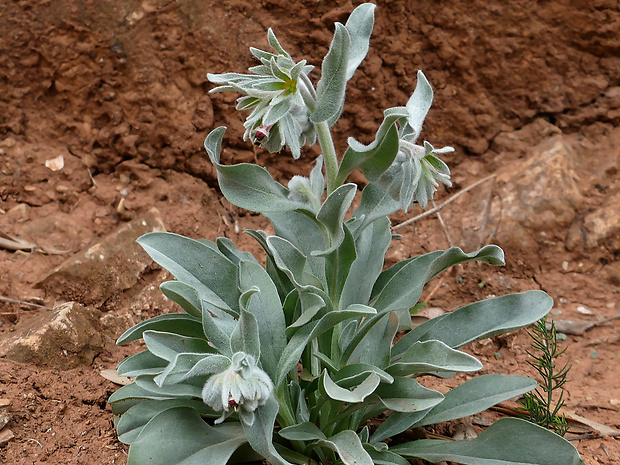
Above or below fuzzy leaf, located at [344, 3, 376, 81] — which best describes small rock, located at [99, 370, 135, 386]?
below

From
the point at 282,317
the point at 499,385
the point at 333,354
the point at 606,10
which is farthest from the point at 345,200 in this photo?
the point at 606,10

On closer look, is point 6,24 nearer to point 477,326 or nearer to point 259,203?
point 259,203

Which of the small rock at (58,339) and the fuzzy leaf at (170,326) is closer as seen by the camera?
the fuzzy leaf at (170,326)

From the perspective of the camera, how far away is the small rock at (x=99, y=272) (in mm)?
2953

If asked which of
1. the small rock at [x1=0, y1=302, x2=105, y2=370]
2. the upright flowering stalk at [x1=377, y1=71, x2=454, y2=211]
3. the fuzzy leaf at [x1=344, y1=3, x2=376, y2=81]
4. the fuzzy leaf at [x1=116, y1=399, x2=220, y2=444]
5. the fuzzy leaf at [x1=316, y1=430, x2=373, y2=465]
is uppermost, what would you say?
the fuzzy leaf at [x1=344, y1=3, x2=376, y2=81]

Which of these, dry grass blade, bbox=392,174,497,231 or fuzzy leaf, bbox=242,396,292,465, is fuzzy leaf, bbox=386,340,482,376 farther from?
dry grass blade, bbox=392,174,497,231

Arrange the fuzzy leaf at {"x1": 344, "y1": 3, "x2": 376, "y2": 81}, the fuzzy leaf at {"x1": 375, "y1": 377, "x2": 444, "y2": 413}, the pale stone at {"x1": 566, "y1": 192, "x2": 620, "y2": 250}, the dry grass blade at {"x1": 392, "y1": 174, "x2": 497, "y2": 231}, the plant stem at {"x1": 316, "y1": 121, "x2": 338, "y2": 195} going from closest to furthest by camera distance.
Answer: the fuzzy leaf at {"x1": 375, "y1": 377, "x2": 444, "y2": 413}, the plant stem at {"x1": 316, "y1": 121, "x2": 338, "y2": 195}, the fuzzy leaf at {"x1": 344, "y1": 3, "x2": 376, "y2": 81}, the pale stone at {"x1": 566, "y1": 192, "x2": 620, "y2": 250}, the dry grass blade at {"x1": 392, "y1": 174, "x2": 497, "y2": 231}

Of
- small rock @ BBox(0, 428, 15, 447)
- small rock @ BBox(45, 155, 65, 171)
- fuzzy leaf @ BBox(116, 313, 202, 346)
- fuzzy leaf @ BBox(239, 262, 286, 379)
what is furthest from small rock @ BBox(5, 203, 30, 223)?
fuzzy leaf @ BBox(239, 262, 286, 379)

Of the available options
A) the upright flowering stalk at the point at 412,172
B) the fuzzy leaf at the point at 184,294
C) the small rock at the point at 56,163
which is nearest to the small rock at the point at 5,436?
the fuzzy leaf at the point at 184,294

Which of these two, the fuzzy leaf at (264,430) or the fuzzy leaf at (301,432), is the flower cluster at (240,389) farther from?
the fuzzy leaf at (301,432)

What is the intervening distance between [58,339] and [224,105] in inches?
67.8

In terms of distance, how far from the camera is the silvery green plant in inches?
70.2

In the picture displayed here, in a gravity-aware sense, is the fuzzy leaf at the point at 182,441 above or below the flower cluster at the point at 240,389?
below

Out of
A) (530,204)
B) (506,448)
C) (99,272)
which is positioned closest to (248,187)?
(506,448)
